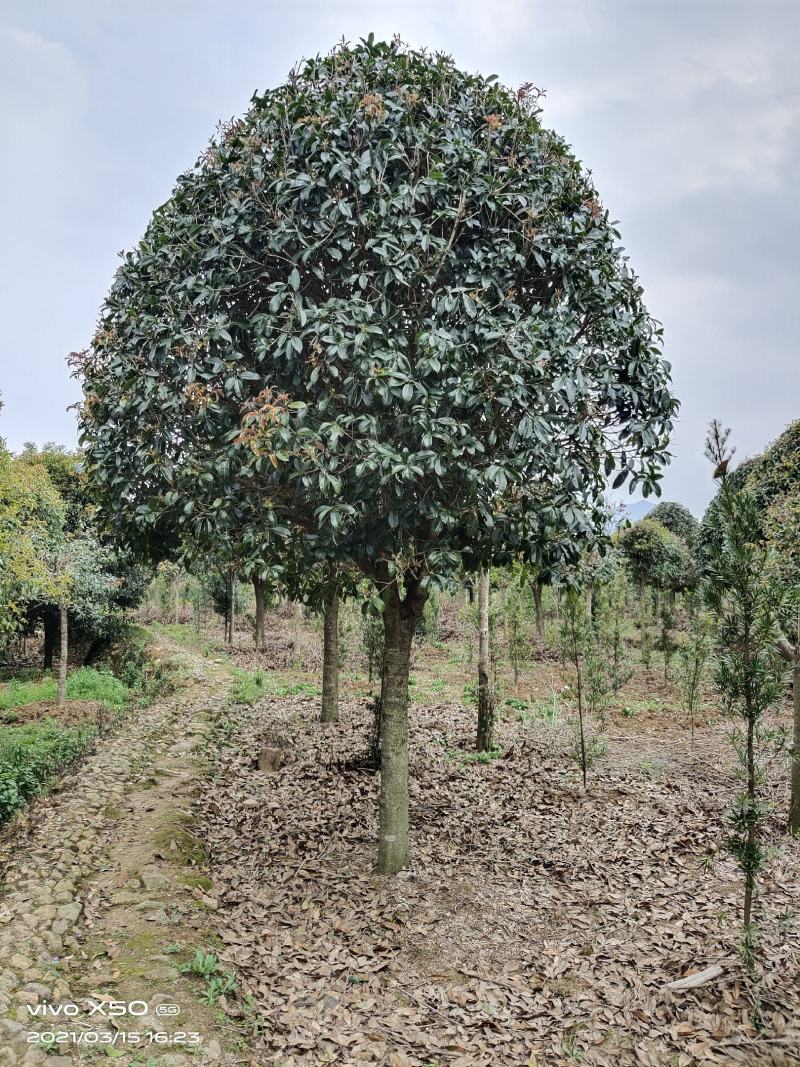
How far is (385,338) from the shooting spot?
5172 mm

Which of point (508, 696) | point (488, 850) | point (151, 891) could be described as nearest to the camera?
point (151, 891)

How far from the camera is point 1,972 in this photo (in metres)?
4.75

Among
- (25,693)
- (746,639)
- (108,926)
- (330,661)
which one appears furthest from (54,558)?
(746,639)

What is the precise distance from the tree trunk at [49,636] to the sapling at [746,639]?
22024mm

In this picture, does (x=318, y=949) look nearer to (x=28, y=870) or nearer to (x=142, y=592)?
(x=28, y=870)

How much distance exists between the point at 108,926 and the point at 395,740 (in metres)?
3.07

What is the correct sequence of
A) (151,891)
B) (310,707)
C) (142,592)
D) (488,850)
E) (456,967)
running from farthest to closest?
(142,592), (310,707), (488,850), (151,891), (456,967)

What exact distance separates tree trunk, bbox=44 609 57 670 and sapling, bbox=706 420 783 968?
72.3ft

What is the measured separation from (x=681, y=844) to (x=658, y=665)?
14870mm

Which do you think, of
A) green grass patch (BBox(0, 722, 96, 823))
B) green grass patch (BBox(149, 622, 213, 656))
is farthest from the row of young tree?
green grass patch (BBox(149, 622, 213, 656))

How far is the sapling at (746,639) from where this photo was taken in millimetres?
5137

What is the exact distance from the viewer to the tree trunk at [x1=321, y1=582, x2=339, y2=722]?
1098 cm

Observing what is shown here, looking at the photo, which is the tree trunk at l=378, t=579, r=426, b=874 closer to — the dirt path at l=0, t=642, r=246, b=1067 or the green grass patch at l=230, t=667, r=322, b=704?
the dirt path at l=0, t=642, r=246, b=1067

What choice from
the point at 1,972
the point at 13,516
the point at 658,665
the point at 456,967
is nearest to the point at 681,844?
the point at 456,967
